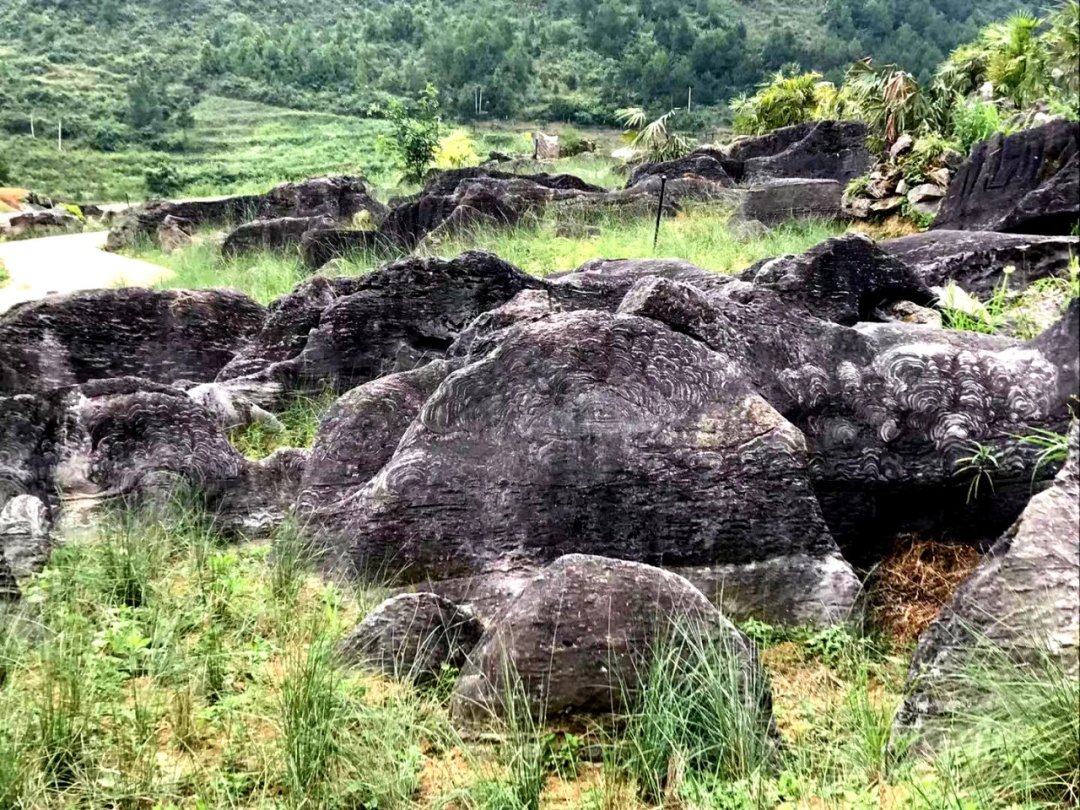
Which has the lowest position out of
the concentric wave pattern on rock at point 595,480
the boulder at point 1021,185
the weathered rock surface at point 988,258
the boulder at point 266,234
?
the boulder at point 266,234

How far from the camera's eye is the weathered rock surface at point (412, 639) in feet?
10.7

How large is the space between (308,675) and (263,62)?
255ft

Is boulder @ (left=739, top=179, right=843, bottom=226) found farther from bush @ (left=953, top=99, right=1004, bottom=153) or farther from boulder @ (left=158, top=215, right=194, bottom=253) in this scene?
boulder @ (left=158, top=215, right=194, bottom=253)

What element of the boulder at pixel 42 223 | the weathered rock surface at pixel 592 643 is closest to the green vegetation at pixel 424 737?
the weathered rock surface at pixel 592 643

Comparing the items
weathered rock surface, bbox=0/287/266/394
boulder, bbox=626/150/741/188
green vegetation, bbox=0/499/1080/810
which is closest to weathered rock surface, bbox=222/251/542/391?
weathered rock surface, bbox=0/287/266/394

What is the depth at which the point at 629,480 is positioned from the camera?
3.92m

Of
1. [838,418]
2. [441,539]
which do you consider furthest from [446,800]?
[838,418]

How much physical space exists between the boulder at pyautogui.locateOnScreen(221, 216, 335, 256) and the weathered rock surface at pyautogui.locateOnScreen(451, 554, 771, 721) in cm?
1322

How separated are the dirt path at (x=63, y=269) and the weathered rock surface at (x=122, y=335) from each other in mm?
5164

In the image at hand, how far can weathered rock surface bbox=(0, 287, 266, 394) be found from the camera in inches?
279

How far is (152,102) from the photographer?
57594 millimetres

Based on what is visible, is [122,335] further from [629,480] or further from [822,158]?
[822,158]

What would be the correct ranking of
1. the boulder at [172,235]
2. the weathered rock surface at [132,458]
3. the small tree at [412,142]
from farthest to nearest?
the small tree at [412,142], the boulder at [172,235], the weathered rock surface at [132,458]

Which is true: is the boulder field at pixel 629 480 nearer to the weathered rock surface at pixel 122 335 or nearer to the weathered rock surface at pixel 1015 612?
the weathered rock surface at pixel 1015 612
